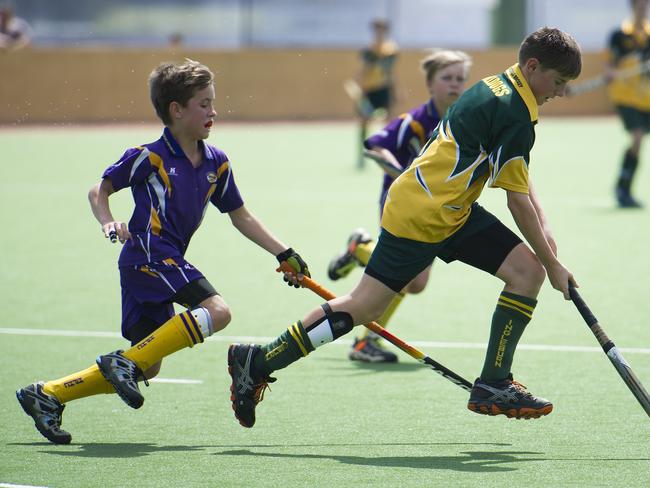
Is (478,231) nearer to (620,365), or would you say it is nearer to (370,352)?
(620,365)

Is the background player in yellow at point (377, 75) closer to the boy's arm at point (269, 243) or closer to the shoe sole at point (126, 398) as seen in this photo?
the boy's arm at point (269, 243)

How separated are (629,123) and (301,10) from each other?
18749 millimetres

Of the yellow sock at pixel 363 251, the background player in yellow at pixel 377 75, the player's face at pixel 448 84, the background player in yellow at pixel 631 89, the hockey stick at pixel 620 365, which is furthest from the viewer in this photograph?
the background player in yellow at pixel 377 75

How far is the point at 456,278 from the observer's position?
8297 mm

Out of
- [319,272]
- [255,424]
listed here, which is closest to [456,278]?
[319,272]

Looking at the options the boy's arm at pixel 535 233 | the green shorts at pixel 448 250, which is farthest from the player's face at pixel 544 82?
the green shorts at pixel 448 250

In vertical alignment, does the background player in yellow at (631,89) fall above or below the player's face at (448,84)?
below

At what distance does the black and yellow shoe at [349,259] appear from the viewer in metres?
6.27

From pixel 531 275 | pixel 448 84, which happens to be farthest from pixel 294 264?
pixel 448 84

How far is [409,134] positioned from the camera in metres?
5.96

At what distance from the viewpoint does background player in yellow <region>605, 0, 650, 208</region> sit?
37.7 ft

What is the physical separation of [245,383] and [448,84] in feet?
6.84

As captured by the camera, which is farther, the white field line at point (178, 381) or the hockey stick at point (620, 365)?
the white field line at point (178, 381)

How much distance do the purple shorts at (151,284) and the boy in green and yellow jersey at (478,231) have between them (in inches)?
12.9
